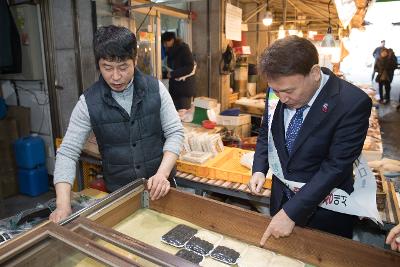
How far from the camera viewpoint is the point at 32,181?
494 cm

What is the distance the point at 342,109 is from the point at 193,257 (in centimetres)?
103

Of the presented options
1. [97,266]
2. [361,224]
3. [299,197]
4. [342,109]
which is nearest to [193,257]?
[97,266]

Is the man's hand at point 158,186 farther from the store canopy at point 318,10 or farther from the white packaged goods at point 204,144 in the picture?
the store canopy at point 318,10

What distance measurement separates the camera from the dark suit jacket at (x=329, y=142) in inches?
60.4

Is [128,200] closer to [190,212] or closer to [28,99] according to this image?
[190,212]

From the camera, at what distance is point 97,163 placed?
3.68 metres

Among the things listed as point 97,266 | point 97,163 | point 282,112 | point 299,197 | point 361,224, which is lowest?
point 361,224

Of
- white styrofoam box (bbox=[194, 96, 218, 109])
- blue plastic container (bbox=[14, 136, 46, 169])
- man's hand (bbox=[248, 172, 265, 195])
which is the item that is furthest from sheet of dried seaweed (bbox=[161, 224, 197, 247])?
blue plastic container (bbox=[14, 136, 46, 169])

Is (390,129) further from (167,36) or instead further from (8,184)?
(8,184)

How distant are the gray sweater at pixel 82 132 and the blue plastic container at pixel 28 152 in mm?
3477

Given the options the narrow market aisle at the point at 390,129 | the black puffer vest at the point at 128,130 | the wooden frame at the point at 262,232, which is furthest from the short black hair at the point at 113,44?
the narrow market aisle at the point at 390,129

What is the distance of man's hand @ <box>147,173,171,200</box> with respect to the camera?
183cm

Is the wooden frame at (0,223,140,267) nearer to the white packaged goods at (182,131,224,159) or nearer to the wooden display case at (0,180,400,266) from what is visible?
the wooden display case at (0,180,400,266)

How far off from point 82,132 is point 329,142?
1.41 m
